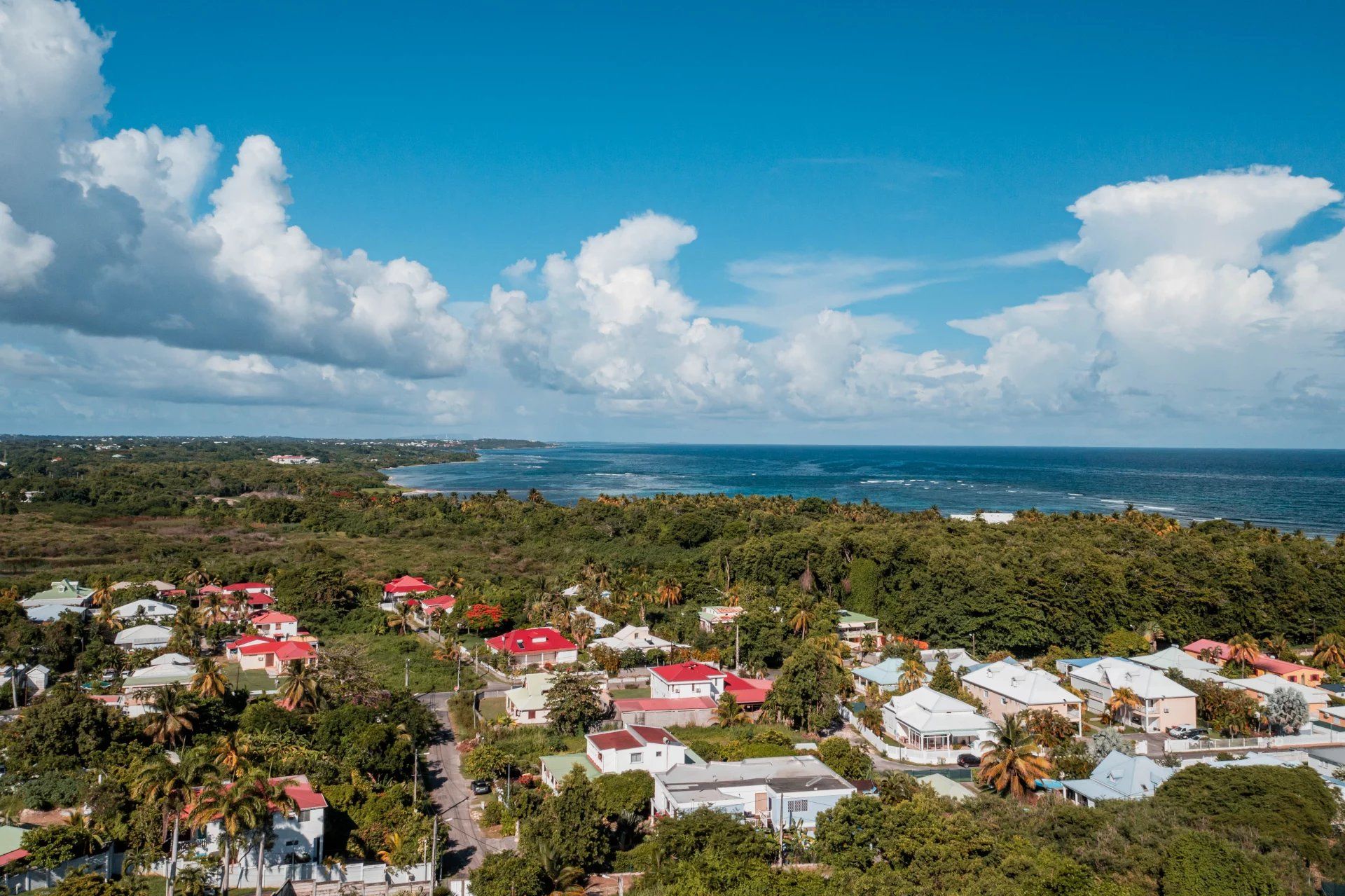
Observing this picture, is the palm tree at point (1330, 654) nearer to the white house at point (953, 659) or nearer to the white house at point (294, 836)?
the white house at point (953, 659)

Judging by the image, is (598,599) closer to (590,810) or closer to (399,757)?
(399,757)

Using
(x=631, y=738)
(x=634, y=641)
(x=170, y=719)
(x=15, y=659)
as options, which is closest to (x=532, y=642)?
(x=634, y=641)

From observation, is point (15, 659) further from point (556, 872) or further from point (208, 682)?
point (556, 872)

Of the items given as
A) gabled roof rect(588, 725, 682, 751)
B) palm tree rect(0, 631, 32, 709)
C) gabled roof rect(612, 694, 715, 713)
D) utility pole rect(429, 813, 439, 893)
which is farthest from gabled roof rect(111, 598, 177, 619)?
utility pole rect(429, 813, 439, 893)

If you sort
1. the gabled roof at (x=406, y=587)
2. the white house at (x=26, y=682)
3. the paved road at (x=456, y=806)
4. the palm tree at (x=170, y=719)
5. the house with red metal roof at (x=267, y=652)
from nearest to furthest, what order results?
the paved road at (x=456, y=806) < the palm tree at (x=170, y=719) < the white house at (x=26, y=682) < the house with red metal roof at (x=267, y=652) < the gabled roof at (x=406, y=587)

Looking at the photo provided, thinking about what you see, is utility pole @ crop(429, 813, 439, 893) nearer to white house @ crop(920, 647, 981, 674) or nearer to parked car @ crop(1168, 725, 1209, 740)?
white house @ crop(920, 647, 981, 674)

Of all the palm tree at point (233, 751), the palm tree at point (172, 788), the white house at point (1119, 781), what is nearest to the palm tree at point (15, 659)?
the palm tree at point (233, 751)
